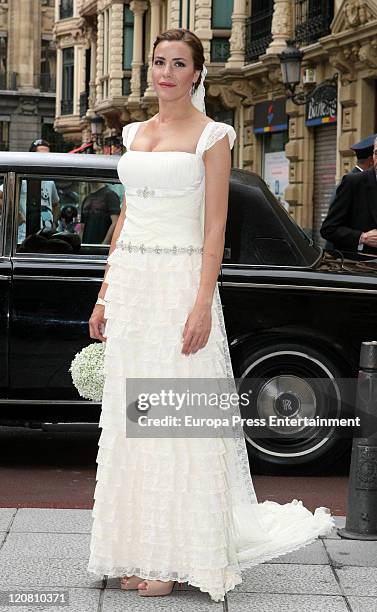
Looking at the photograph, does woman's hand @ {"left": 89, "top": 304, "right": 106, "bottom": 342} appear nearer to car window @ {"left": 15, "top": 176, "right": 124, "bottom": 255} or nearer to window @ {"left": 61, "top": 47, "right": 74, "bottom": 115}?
car window @ {"left": 15, "top": 176, "right": 124, "bottom": 255}

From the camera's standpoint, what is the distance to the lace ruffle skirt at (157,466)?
4.78 meters

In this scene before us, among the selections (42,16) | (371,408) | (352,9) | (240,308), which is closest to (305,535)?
(371,408)

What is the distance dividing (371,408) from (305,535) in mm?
670

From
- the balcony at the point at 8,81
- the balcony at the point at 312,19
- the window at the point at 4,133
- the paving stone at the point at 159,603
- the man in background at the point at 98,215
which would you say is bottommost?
the paving stone at the point at 159,603

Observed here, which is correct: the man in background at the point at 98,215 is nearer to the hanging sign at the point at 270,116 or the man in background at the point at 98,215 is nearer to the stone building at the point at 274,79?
the stone building at the point at 274,79

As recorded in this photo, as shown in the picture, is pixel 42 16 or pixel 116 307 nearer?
pixel 116 307

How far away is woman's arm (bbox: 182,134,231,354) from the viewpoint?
15.5 feet

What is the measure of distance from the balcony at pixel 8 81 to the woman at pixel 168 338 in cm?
7725

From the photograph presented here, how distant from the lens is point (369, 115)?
2466 cm

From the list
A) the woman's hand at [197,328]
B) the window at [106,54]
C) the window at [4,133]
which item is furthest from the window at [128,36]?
the woman's hand at [197,328]

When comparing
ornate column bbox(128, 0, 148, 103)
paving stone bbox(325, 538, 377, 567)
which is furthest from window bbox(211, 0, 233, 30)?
paving stone bbox(325, 538, 377, 567)

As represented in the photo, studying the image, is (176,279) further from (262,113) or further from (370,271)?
(262,113)

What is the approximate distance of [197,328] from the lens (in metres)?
4.73

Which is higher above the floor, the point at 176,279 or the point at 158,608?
the point at 176,279
